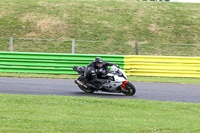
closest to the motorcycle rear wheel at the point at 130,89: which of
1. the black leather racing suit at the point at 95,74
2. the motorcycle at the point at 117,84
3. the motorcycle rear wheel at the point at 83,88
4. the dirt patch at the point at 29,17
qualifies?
the motorcycle at the point at 117,84

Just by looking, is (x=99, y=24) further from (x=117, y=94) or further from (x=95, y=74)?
(x=95, y=74)

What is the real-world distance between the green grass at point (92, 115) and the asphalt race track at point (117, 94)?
144 centimetres

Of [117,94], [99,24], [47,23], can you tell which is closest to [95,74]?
[117,94]

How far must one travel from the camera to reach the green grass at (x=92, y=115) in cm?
701

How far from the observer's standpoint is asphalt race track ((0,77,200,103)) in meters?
11.8

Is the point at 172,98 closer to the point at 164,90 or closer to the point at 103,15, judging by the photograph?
the point at 164,90

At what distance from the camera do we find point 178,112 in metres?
8.98

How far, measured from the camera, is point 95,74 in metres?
12.1

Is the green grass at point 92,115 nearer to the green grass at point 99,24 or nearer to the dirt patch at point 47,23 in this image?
the green grass at point 99,24

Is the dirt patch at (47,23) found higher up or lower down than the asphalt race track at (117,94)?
higher up

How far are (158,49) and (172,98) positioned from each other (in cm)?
1599

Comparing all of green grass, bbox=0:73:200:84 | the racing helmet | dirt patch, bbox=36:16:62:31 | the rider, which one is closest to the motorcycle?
the rider

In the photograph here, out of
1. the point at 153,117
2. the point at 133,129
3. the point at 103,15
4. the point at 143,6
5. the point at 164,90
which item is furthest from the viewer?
the point at 143,6

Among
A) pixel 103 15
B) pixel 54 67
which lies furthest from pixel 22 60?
pixel 103 15
